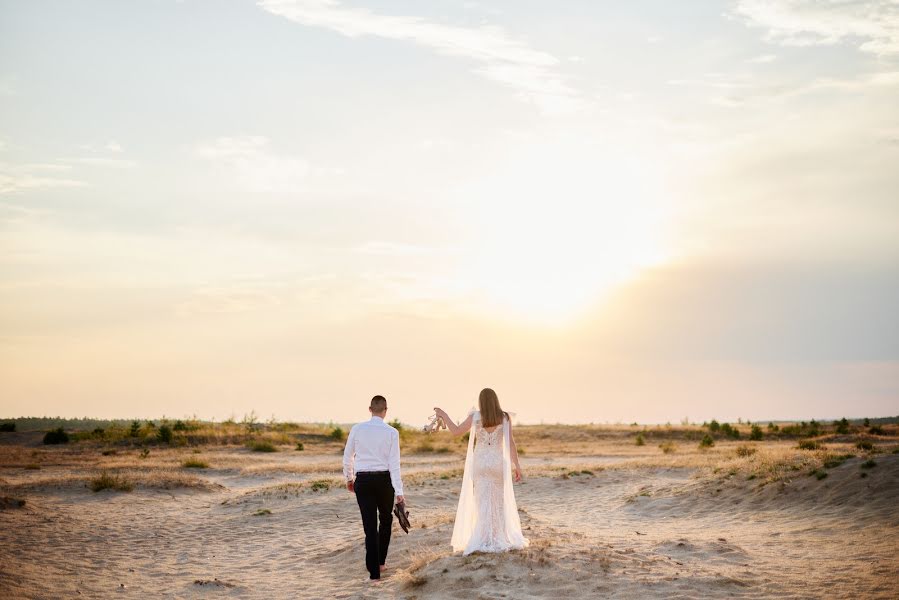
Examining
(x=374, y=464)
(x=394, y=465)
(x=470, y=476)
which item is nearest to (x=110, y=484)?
(x=374, y=464)

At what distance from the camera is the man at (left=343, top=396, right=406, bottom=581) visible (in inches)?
483

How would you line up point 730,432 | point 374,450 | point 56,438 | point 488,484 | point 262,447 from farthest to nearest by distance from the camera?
point 730,432 < point 56,438 < point 262,447 < point 488,484 < point 374,450

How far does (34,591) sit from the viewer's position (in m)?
12.3

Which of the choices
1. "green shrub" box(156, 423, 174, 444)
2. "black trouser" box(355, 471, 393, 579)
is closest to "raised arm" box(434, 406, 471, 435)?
"black trouser" box(355, 471, 393, 579)

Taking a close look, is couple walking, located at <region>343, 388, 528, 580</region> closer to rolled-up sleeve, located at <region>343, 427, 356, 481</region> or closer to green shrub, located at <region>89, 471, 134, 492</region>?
rolled-up sleeve, located at <region>343, 427, 356, 481</region>

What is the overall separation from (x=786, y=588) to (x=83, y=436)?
47.6 meters

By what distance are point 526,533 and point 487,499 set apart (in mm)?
2284

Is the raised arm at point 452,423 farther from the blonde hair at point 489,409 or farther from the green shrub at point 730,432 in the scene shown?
the green shrub at point 730,432

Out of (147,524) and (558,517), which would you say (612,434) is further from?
(147,524)

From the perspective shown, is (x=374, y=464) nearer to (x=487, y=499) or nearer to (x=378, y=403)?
(x=378, y=403)

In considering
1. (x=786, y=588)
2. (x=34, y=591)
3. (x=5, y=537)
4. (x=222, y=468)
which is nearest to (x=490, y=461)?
(x=786, y=588)

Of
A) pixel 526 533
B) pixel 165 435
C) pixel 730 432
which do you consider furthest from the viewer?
pixel 730 432

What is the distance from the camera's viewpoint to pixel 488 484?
1255 cm

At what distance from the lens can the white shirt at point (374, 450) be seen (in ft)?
40.2
